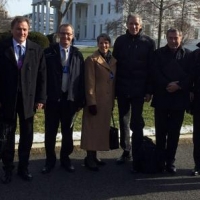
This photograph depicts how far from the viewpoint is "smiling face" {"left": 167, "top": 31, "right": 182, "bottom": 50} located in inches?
220

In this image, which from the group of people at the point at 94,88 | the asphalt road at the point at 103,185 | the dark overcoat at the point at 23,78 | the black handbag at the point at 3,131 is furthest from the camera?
the black handbag at the point at 3,131

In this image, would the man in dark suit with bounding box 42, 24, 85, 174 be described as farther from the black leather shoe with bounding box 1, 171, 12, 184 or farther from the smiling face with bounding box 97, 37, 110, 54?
the black leather shoe with bounding box 1, 171, 12, 184

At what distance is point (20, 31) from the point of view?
17.0 ft

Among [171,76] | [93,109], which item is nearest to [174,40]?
[171,76]

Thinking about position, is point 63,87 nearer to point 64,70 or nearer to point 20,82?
point 64,70

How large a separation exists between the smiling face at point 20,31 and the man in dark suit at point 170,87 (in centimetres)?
191

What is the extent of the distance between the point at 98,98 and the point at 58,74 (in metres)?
0.76

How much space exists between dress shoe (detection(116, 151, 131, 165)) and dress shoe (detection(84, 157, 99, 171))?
47cm

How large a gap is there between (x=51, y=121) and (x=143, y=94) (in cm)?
144

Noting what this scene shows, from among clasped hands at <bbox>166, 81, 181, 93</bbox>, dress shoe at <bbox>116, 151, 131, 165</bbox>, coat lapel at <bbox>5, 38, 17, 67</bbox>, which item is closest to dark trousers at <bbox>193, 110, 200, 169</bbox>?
clasped hands at <bbox>166, 81, 181, 93</bbox>

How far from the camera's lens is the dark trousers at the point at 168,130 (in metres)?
5.84

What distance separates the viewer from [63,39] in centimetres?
560

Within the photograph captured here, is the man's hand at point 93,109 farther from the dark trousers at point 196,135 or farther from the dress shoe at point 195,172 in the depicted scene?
the dress shoe at point 195,172

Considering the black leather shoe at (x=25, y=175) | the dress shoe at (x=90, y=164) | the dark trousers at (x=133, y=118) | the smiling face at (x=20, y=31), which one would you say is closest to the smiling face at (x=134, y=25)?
the dark trousers at (x=133, y=118)
